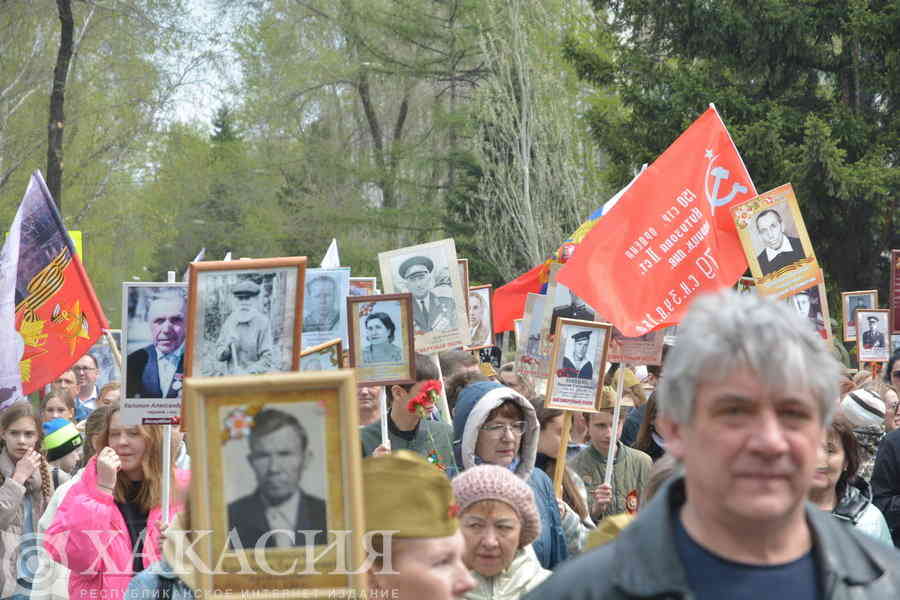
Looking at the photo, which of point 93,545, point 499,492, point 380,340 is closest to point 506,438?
point 499,492

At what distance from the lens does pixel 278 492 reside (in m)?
3.07

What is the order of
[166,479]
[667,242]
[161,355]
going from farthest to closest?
[667,242], [161,355], [166,479]

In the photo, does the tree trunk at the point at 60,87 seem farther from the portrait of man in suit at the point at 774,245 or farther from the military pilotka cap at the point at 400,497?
the military pilotka cap at the point at 400,497

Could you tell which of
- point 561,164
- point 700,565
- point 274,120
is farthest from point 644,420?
point 274,120

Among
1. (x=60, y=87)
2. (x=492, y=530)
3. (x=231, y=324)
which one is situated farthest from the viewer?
(x=60, y=87)

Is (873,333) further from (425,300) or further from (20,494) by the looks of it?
(20,494)

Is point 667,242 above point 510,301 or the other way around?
the other way around

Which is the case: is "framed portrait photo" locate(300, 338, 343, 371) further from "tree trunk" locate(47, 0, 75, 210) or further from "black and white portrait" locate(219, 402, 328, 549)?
"tree trunk" locate(47, 0, 75, 210)

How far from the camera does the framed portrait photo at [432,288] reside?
32.7 feet

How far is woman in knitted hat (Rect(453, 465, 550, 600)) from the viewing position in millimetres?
5051

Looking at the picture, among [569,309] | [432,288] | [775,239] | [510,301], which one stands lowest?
[569,309]

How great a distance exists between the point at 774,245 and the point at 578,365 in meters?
1.89

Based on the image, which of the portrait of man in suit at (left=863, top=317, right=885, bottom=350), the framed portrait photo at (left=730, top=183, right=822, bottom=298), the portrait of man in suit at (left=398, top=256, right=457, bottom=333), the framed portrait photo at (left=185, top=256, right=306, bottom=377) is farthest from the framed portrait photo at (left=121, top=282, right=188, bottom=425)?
the portrait of man in suit at (left=863, top=317, right=885, bottom=350)

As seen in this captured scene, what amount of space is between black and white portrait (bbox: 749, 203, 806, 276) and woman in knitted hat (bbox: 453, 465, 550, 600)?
432 centimetres
